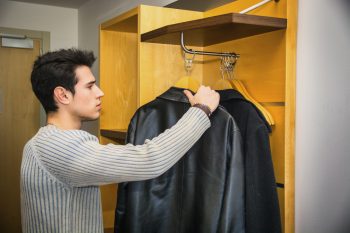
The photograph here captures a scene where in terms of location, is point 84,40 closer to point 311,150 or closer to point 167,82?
point 167,82

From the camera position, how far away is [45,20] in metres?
3.81

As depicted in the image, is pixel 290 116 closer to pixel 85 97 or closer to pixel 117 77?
pixel 85 97

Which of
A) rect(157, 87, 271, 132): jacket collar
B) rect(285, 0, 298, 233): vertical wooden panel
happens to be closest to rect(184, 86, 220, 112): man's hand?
rect(157, 87, 271, 132): jacket collar

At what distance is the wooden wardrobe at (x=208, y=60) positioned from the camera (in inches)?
53.9

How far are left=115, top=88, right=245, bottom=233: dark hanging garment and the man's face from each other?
20 centimetres

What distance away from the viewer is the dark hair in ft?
4.46

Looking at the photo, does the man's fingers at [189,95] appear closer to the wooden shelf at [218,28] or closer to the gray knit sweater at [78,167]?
the gray knit sweater at [78,167]

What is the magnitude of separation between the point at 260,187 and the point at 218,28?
0.55 meters

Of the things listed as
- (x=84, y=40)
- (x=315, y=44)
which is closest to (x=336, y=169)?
(x=315, y=44)

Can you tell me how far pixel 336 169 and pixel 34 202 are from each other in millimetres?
1025

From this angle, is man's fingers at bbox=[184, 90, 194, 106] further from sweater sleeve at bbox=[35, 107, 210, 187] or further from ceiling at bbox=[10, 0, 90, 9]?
ceiling at bbox=[10, 0, 90, 9]

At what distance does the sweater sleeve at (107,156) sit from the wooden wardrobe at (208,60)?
332mm

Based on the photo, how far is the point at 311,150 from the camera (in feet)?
4.60

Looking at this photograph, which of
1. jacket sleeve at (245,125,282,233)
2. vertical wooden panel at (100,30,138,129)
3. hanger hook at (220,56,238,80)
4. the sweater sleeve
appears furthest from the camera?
vertical wooden panel at (100,30,138,129)
